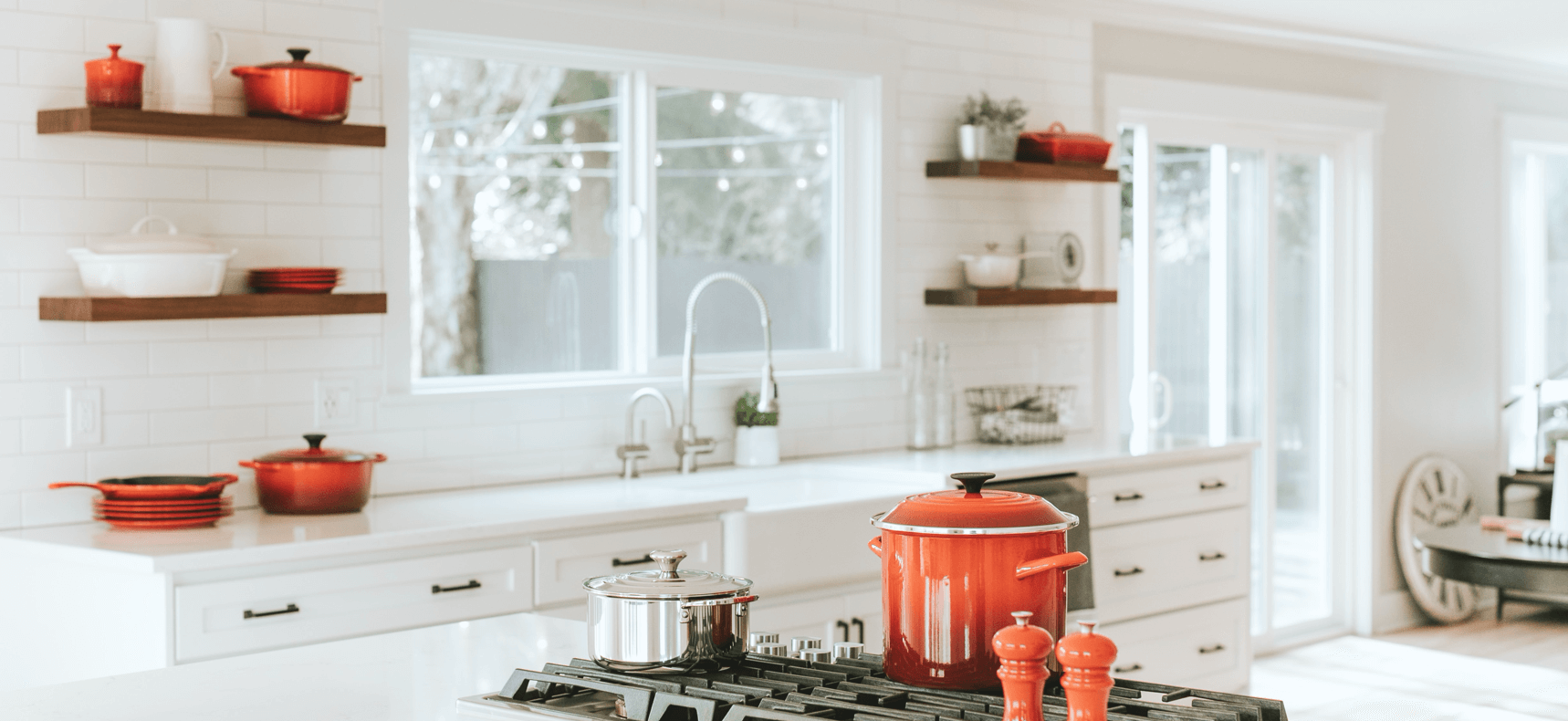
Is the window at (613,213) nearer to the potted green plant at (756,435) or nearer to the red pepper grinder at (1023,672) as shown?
the potted green plant at (756,435)

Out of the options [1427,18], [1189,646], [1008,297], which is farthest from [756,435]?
[1427,18]

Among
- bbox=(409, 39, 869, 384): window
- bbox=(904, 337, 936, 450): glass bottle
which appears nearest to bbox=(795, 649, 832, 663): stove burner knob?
bbox=(409, 39, 869, 384): window

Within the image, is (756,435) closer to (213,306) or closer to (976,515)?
(213,306)

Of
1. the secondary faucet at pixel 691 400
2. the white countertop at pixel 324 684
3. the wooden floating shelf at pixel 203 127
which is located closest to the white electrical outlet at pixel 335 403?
the wooden floating shelf at pixel 203 127

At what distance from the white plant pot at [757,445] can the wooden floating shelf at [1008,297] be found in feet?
2.69

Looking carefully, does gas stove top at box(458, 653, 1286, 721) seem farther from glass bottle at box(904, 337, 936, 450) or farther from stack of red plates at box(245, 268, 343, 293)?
glass bottle at box(904, 337, 936, 450)

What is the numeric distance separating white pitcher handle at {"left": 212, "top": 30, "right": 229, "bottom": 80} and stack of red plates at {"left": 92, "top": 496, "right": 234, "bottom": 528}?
923 millimetres

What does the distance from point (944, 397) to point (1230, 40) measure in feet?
7.09

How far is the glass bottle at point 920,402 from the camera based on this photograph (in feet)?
15.9

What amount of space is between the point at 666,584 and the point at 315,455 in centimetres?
199

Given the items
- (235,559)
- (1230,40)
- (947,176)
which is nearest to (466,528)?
(235,559)

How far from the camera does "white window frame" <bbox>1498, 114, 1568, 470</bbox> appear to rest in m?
7.32

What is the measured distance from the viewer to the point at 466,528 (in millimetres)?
3182

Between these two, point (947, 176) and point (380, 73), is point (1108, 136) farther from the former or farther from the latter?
point (380, 73)
